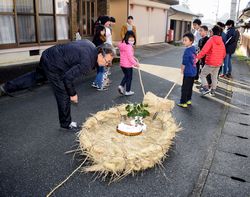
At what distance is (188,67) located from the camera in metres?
6.24

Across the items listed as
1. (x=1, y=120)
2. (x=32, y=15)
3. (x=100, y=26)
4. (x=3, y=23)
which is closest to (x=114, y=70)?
(x=100, y=26)

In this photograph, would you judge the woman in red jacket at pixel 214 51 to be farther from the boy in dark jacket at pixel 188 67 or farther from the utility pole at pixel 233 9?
the utility pole at pixel 233 9

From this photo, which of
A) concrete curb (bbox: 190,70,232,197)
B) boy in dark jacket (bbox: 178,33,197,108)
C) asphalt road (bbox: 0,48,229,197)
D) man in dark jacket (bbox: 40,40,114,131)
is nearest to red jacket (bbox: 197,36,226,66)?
boy in dark jacket (bbox: 178,33,197,108)

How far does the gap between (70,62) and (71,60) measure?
2.0 inches

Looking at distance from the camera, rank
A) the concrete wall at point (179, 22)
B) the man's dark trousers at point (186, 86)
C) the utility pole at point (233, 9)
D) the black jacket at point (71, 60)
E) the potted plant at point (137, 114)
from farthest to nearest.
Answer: the utility pole at point (233, 9), the concrete wall at point (179, 22), the man's dark trousers at point (186, 86), the potted plant at point (137, 114), the black jacket at point (71, 60)

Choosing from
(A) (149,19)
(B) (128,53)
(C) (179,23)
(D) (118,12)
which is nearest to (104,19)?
(B) (128,53)

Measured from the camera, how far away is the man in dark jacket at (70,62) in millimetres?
3943

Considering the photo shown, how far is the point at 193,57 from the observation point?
6.12 metres

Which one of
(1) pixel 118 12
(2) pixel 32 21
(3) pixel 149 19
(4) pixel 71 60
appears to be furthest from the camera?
(3) pixel 149 19

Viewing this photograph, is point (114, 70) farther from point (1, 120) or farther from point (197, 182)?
point (197, 182)

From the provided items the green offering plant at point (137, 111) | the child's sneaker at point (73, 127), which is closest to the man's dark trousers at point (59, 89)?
the child's sneaker at point (73, 127)

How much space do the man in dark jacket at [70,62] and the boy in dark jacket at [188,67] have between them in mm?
2576

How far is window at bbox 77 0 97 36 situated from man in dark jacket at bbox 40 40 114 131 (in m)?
9.00

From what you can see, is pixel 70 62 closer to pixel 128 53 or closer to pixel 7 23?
pixel 128 53
